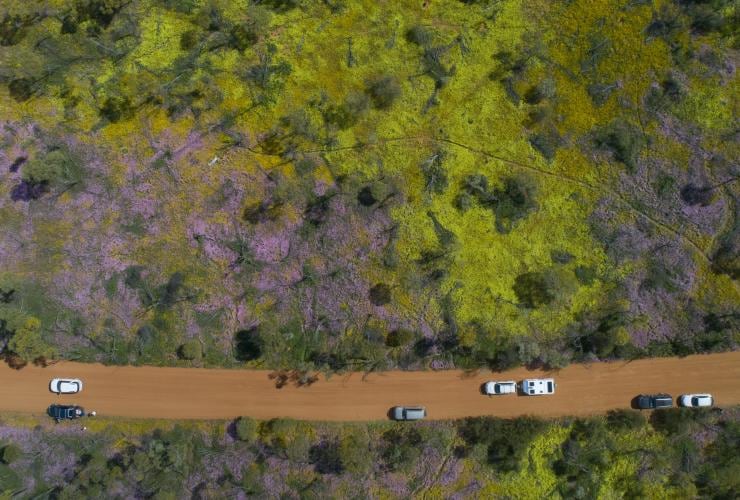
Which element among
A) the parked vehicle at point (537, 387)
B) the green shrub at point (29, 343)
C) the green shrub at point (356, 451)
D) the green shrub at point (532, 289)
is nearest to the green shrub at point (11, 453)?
the green shrub at point (29, 343)

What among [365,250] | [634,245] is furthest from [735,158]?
[365,250]

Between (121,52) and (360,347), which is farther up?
(121,52)

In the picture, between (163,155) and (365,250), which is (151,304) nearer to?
(163,155)

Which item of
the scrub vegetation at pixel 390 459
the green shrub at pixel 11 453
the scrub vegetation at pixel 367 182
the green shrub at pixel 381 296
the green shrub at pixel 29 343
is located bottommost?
the scrub vegetation at pixel 390 459

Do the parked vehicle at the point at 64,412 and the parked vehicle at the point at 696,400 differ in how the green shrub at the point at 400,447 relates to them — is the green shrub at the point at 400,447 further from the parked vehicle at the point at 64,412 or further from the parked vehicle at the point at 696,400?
the parked vehicle at the point at 64,412

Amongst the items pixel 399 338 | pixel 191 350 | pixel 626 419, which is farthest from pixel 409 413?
pixel 191 350

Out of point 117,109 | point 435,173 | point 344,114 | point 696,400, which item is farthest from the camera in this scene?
point 117,109

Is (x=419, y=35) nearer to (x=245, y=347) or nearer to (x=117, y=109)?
(x=117, y=109)
